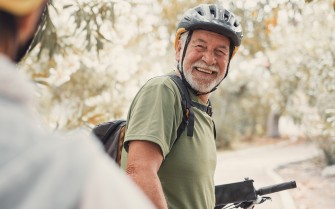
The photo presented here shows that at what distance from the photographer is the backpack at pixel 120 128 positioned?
7.49 feet

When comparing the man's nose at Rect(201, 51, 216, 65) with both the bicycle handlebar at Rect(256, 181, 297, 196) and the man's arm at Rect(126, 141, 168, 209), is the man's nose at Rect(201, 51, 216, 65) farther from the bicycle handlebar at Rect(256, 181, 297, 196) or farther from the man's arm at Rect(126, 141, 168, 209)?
the bicycle handlebar at Rect(256, 181, 297, 196)

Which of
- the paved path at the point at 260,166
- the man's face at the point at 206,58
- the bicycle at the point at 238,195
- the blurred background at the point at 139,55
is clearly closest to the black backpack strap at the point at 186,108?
the man's face at the point at 206,58

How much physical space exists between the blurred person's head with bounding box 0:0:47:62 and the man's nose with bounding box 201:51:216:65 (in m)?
2.06

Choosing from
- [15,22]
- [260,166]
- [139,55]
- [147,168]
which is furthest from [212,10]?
[260,166]

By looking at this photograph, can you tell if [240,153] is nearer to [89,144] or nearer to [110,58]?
[110,58]

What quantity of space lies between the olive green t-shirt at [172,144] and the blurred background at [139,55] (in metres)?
0.46

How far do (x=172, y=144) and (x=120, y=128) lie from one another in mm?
433

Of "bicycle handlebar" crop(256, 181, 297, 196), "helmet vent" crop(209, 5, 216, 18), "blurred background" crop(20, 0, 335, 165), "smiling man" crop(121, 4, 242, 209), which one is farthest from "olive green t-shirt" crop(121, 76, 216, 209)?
"bicycle handlebar" crop(256, 181, 297, 196)

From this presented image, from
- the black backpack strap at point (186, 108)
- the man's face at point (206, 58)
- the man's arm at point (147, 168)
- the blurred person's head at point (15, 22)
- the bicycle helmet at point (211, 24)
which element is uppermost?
the blurred person's head at point (15, 22)

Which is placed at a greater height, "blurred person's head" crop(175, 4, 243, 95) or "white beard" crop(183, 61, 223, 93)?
"blurred person's head" crop(175, 4, 243, 95)

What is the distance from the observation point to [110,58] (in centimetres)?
1141

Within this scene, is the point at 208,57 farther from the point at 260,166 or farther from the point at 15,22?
the point at 260,166

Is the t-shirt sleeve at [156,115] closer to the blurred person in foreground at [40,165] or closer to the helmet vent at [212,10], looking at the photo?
the helmet vent at [212,10]

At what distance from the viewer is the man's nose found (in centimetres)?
282
